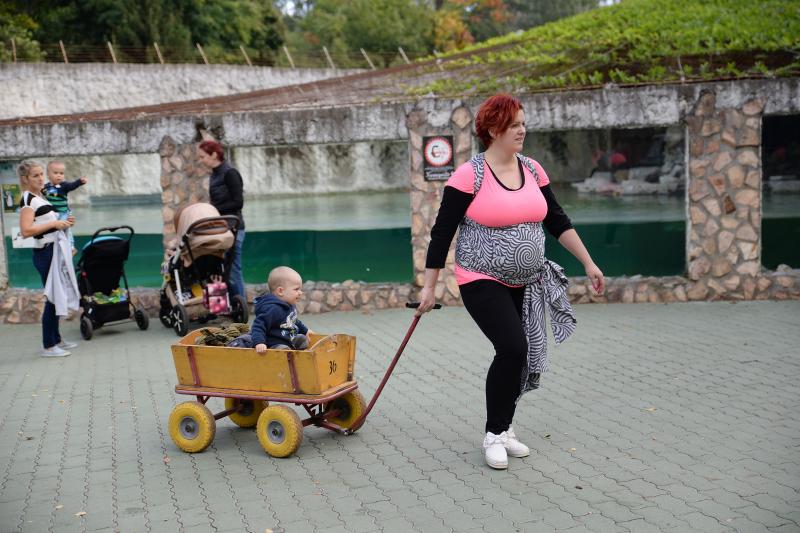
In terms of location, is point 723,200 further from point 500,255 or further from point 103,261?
point 103,261

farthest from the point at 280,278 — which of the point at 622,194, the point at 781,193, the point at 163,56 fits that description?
the point at 163,56

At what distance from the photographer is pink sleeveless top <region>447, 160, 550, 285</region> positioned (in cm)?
538

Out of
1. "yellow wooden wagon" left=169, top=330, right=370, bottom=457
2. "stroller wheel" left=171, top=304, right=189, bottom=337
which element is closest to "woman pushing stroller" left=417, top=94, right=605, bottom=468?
"yellow wooden wagon" left=169, top=330, right=370, bottom=457

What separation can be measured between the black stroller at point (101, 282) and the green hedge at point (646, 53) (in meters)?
4.50

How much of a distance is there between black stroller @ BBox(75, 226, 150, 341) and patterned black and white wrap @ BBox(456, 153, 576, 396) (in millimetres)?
5774

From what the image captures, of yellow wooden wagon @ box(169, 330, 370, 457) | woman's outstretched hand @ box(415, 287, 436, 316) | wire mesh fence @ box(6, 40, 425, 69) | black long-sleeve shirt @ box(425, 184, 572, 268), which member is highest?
wire mesh fence @ box(6, 40, 425, 69)

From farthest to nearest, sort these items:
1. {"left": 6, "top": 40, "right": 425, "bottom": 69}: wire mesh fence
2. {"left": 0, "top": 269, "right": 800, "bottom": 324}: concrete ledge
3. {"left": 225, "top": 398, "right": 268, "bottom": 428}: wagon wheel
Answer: {"left": 6, "top": 40, "right": 425, "bottom": 69}: wire mesh fence, {"left": 0, "top": 269, "right": 800, "bottom": 324}: concrete ledge, {"left": 225, "top": 398, "right": 268, "bottom": 428}: wagon wheel

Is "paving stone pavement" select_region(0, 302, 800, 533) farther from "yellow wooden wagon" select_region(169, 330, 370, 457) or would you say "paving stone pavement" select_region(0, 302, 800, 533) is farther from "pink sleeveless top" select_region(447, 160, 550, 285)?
"pink sleeveless top" select_region(447, 160, 550, 285)

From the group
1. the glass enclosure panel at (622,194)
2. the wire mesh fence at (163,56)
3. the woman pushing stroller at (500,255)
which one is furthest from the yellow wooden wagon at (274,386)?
the wire mesh fence at (163,56)

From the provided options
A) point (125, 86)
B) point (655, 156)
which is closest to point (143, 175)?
point (125, 86)

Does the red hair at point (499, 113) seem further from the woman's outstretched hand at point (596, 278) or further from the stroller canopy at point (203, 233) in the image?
the stroller canopy at point (203, 233)

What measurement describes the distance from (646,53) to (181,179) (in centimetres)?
635

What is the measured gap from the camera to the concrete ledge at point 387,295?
36.0 feet

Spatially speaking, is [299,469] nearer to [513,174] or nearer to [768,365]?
[513,174]
